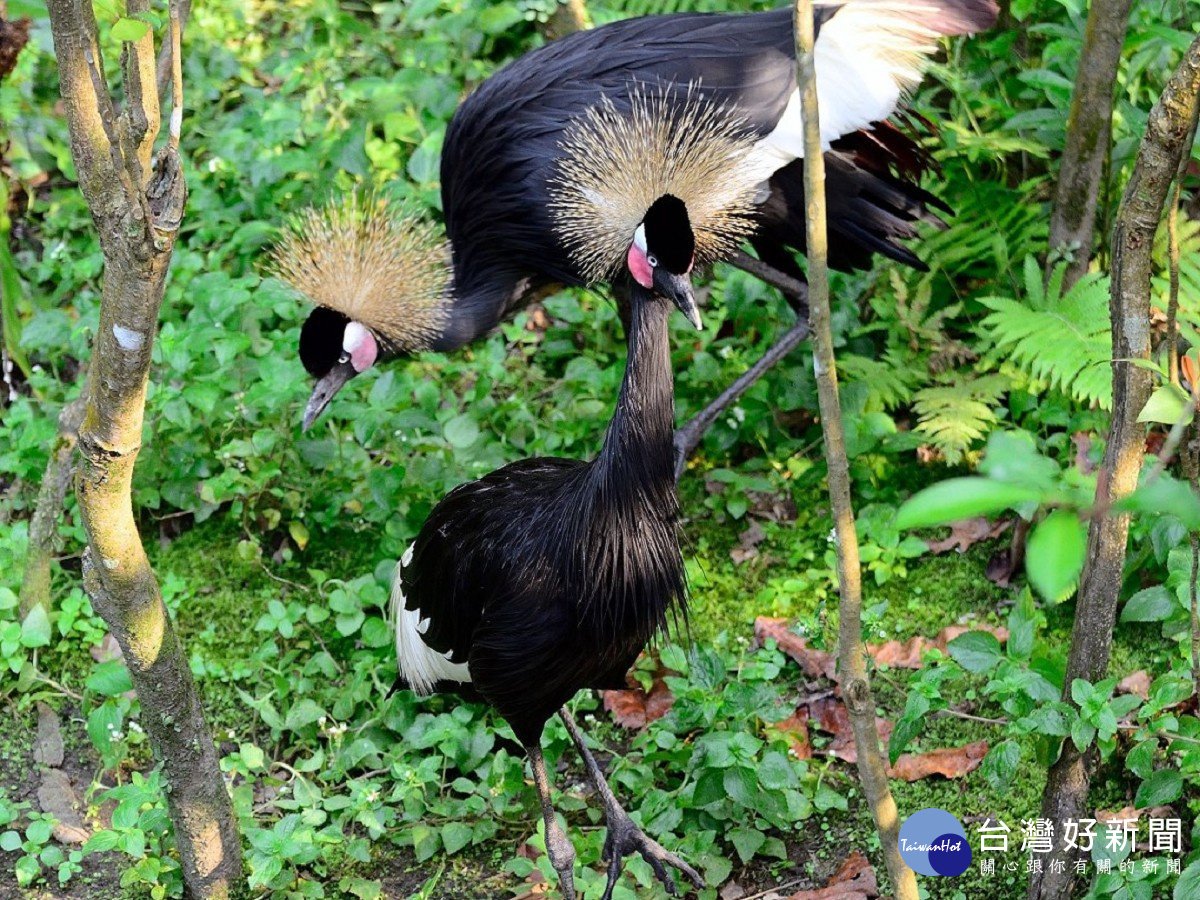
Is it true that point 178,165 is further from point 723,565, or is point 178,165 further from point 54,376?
point 54,376

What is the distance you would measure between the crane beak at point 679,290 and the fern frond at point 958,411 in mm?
982

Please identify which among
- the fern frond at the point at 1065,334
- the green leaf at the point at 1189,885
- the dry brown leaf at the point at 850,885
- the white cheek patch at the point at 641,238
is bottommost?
the dry brown leaf at the point at 850,885

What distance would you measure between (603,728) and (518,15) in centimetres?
202

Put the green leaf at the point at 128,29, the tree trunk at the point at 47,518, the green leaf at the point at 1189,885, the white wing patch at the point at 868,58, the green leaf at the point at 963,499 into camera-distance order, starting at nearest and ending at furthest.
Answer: the green leaf at the point at 963,499 < the green leaf at the point at 128,29 < the green leaf at the point at 1189,885 < the tree trunk at the point at 47,518 < the white wing patch at the point at 868,58

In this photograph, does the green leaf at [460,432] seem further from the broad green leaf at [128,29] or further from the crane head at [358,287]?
the broad green leaf at [128,29]

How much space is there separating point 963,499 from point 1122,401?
112 cm

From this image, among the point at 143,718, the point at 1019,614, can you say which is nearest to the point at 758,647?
the point at 1019,614

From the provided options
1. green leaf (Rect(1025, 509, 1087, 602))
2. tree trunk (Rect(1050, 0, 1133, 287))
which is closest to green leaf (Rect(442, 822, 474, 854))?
green leaf (Rect(1025, 509, 1087, 602))

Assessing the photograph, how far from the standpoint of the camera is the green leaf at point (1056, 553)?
2.97 ft

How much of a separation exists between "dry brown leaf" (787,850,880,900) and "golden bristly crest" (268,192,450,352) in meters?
1.59

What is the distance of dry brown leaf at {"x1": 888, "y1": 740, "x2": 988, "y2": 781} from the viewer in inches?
97.7

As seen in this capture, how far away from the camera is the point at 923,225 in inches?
134

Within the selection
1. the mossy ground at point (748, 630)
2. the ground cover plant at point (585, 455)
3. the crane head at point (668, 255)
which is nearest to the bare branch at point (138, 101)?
the ground cover plant at point (585, 455)

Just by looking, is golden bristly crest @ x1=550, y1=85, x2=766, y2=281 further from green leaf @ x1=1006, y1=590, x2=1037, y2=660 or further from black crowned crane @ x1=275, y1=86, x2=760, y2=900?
green leaf @ x1=1006, y1=590, x2=1037, y2=660
